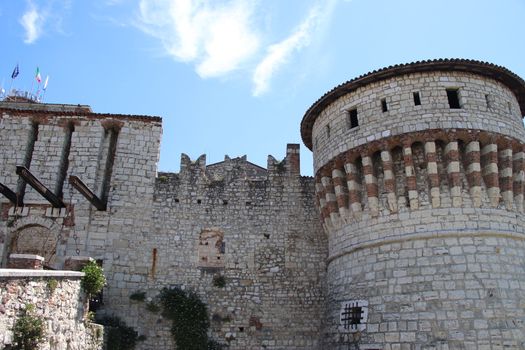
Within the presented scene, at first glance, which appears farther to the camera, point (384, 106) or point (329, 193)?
point (329, 193)

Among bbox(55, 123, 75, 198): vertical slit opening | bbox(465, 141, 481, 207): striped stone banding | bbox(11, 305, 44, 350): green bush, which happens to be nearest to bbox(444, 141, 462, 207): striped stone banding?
bbox(465, 141, 481, 207): striped stone banding

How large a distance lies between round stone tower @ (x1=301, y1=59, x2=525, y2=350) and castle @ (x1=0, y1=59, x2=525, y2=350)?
3 cm

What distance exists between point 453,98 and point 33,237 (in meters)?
11.7

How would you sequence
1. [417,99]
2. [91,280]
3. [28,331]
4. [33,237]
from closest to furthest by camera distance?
[28,331] → [91,280] → [417,99] → [33,237]

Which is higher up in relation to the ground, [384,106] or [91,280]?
[384,106]

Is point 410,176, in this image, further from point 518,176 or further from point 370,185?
point 518,176

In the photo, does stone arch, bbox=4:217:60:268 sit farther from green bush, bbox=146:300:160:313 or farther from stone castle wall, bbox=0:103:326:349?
green bush, bbox=146:300:160:313

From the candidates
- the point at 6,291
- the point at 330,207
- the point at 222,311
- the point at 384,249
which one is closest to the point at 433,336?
the point at 384,249

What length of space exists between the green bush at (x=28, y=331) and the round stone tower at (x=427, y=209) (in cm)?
608

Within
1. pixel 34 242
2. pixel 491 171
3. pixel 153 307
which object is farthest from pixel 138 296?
pixel 491 171

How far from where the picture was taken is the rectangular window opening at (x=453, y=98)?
10.4 m

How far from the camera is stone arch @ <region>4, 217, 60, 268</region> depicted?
1263 cm

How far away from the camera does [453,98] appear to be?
10484 millimetres

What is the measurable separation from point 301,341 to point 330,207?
3870mm
